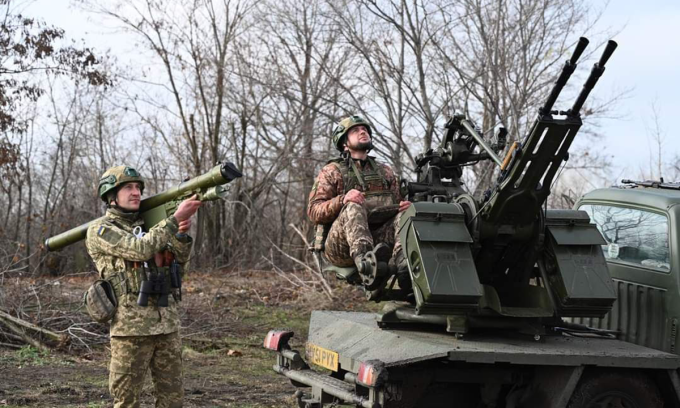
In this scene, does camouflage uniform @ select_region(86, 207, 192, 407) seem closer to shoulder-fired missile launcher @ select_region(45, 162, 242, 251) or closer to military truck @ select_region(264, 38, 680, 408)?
shoulder-fired missile launcher @ select_region(45, 162, 242, 251)

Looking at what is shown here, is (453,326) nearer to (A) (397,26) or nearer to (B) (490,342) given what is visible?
(B) (490,342)

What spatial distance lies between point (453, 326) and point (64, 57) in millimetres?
13844

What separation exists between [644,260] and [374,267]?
85.5 inches

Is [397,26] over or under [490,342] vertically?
over

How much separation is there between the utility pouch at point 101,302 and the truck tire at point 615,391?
3.17 m

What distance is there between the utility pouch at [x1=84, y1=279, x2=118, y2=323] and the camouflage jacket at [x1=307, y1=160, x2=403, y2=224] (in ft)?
5.70

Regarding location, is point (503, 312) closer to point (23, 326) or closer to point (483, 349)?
point (483, 349)

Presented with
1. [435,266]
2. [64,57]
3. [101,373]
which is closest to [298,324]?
[101,373]

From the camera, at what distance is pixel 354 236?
20.6 feet

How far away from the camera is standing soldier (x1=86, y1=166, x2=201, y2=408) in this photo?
5.77 m

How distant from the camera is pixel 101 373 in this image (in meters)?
8.97

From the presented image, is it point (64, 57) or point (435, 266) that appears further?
point (64, 57)

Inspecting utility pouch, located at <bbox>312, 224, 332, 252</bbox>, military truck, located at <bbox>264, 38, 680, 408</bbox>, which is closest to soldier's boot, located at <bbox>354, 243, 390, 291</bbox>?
military truck, located at <bbox>264, 38, 680, 408</bbox>

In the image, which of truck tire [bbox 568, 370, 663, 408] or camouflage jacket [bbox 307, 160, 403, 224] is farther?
camouflage jacket [bbox 307, 160, 403, 224]
